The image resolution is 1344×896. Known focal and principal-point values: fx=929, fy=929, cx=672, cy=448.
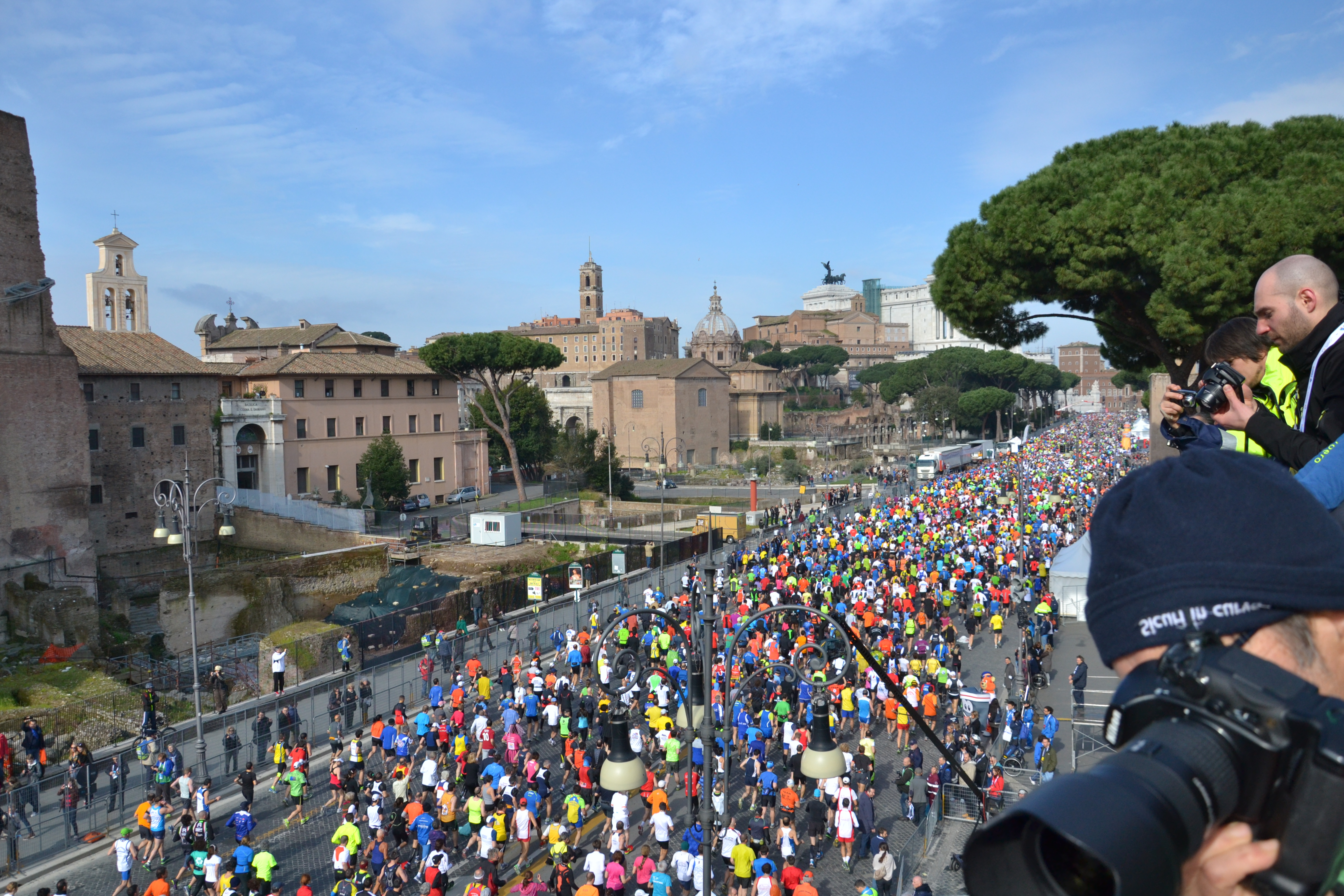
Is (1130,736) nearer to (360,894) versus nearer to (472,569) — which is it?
(360,894)

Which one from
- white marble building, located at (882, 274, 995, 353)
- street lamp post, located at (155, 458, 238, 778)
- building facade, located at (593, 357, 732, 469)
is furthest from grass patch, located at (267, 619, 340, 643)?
white marble building, located at (882, 274, 995, 353)

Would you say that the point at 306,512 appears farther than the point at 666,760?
Yes

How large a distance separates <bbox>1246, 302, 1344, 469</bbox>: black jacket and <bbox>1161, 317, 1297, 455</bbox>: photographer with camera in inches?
2.7

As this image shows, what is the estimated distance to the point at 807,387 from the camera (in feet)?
333

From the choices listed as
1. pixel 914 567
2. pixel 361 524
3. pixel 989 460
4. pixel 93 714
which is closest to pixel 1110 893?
pixel 93 714

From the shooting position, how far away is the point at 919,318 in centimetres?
14688

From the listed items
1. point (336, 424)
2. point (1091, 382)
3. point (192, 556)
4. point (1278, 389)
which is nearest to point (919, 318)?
point (1091, 382)

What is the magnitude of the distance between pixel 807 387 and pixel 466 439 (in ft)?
196

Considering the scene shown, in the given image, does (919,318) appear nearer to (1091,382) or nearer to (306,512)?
(1091,382)

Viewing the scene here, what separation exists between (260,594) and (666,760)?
16.6 m

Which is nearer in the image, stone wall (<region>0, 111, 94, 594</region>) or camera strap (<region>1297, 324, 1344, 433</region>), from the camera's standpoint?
camera strap (<region>1297, 324, 1344, 433</region>)

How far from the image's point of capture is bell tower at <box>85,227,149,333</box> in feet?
134

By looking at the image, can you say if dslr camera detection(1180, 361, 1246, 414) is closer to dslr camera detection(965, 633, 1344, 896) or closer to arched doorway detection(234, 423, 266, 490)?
dslr camera detection(965, 633, 1344, 896)

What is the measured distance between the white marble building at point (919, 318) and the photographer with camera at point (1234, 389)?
135080 mm
